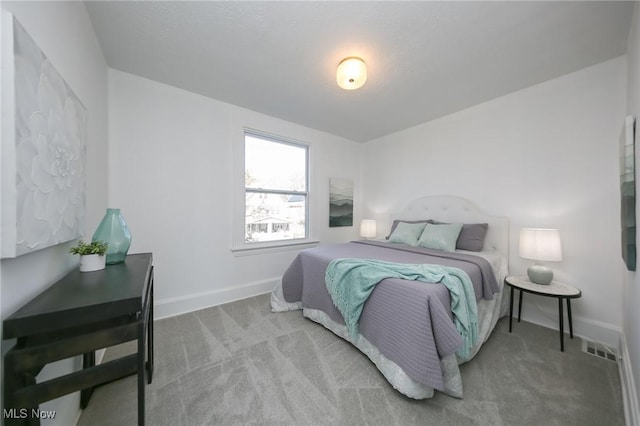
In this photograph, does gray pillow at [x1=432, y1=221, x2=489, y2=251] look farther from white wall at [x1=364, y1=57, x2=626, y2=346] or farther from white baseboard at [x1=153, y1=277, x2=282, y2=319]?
white baseboard at [x1=153, y1=277, x2=282, y2=319]

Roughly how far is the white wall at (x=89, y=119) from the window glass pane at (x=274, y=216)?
4.81ft

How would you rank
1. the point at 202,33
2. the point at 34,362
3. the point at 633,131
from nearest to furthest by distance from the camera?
the point at 34,362 < the point at 633,131 < the point at 202,33

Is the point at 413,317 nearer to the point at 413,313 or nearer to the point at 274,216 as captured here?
the point at 413,313

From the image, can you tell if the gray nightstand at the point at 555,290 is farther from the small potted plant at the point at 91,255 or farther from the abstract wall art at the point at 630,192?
the small potted plant at the point at 91,255

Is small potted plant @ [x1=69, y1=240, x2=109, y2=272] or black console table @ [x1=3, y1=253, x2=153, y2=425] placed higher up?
small potted plant @ [x1=69, y1=240, x2=109, y2=272]

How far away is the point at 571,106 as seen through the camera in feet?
6.97

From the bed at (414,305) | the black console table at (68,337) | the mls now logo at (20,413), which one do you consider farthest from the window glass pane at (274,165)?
the mls now logo at (20,413)

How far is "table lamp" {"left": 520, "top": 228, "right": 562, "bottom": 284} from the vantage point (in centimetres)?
198

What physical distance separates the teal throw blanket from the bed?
5 cm

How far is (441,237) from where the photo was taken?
2.60 metres

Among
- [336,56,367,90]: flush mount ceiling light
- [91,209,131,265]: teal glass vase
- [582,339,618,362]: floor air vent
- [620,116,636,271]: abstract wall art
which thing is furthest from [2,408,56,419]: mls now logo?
[582,339,618,362]: floor air vent

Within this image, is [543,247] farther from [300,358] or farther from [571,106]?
[300,358]

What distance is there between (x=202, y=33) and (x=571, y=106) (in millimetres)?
3354

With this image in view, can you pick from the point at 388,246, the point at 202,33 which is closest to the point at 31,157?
the point at 202,33
